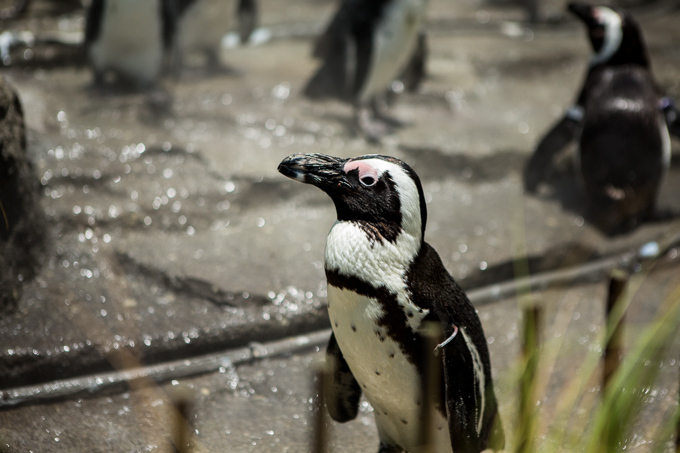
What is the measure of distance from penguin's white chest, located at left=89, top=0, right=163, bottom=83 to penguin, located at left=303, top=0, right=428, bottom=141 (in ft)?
3.29

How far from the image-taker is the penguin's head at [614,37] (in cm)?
371

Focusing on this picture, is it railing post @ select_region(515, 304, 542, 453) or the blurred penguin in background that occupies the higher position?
railing post @ select_region(515, 304, 542, 453)

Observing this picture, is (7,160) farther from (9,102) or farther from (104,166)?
(104,166)

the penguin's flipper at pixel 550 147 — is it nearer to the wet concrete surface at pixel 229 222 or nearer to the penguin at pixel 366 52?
the wet concrete surface at pixel 229 222

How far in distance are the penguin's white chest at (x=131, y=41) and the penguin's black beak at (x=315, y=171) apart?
309 centimetres

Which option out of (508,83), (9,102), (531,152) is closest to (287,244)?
(9,102)

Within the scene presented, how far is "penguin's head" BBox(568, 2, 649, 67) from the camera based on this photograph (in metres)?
3.71

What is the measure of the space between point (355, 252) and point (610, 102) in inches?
100

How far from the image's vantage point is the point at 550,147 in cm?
382

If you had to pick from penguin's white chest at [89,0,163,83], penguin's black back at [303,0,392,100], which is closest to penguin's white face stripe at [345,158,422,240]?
penguin's black back at [303,0,392,100]

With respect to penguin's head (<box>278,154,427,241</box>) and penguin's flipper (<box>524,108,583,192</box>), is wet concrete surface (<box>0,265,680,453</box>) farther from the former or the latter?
penguin's flipper (<box>524,108,583,192</box>)

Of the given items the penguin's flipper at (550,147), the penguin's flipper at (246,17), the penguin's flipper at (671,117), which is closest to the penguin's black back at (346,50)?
the penguin's flipper at (246,17)

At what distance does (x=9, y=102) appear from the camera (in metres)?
2.52

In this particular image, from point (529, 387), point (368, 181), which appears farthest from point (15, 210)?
point (529, 387)
